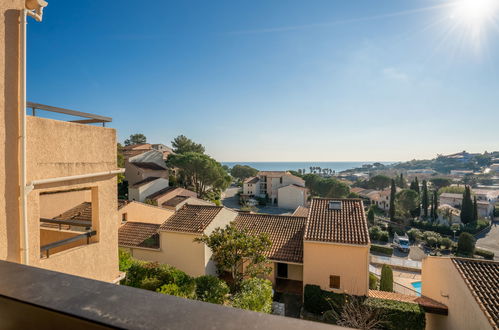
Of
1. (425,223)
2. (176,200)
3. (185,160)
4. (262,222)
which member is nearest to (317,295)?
(262,222)

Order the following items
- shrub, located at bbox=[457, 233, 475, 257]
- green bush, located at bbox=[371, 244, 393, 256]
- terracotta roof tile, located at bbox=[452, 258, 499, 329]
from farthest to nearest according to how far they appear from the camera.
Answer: green bush, located at bbox=[371, 244, 393, 256] < shrub, located at bbox=[457, 233, 475, 257] < terracotta roof tile, located at bbox=[452, 258, 499, 329]

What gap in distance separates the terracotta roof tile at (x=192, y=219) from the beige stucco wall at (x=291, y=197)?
122 feet

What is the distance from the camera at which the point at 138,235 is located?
1584cm

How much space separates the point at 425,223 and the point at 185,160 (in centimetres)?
4397

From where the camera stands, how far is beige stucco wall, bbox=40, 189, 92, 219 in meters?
13.3

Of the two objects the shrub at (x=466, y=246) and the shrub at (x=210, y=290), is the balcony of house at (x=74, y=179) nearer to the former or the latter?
the shrub at (x=210, y=290)

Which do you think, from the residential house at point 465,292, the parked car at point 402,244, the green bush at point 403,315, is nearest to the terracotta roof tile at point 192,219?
the green bush at point 403,315

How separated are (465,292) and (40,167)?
46.0 feet

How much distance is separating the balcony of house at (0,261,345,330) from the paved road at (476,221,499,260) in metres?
47.4

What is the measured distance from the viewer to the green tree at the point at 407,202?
47406mm

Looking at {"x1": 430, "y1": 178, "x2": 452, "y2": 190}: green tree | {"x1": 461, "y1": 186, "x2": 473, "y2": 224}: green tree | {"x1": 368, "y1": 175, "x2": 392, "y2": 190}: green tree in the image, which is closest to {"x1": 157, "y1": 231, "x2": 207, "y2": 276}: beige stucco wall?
{"x1": 461, "y1": 186, "x2": 473, "y2": 224}: green tree

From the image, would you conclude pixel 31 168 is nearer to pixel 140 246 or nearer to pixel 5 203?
pixel 5 203

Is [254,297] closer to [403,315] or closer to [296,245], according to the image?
[296,245]

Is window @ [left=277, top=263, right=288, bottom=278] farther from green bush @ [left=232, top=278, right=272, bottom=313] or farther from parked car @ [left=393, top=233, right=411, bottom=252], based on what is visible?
parked car @ [left=393, top=233, right=411, bottom=252]
